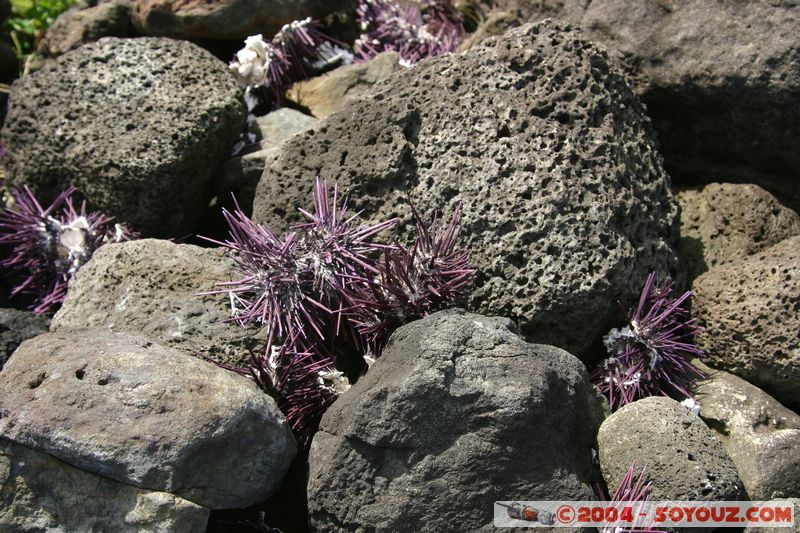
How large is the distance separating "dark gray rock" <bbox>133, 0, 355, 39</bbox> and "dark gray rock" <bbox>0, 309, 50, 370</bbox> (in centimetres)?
237

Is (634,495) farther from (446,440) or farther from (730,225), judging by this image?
(730,225)

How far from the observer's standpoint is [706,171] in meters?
5.23

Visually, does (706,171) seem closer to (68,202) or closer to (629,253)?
(629,253)

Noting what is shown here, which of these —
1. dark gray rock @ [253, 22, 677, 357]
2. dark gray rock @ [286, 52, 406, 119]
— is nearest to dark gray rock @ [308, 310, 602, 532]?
dark gray rock @ [253, 22, 677, 357]

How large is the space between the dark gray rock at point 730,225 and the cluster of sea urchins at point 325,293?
1491 millimetres

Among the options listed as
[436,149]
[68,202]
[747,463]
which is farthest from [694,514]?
[68,202]

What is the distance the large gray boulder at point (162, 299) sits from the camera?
4.18 m

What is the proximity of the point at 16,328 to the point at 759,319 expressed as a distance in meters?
3.70

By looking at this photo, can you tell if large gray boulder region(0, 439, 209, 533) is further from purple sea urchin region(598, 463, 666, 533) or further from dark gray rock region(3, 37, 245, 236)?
dark gray rock region(3, 37, 245, 236)

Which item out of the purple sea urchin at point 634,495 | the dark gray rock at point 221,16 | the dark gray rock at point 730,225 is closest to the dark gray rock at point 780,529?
the purple sea urchin at point 634,495

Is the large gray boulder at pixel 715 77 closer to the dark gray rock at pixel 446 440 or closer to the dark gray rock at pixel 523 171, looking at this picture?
the dark gray rock at pixel 523 171

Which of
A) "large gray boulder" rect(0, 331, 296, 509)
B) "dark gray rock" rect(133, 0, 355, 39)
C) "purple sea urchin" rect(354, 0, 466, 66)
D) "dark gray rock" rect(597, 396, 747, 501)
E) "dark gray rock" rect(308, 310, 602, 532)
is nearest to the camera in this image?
"large gray boulder" rect(0, 331, 296, 509)

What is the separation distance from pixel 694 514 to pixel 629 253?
49.7 inches

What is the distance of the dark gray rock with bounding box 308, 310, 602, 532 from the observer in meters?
3.44
